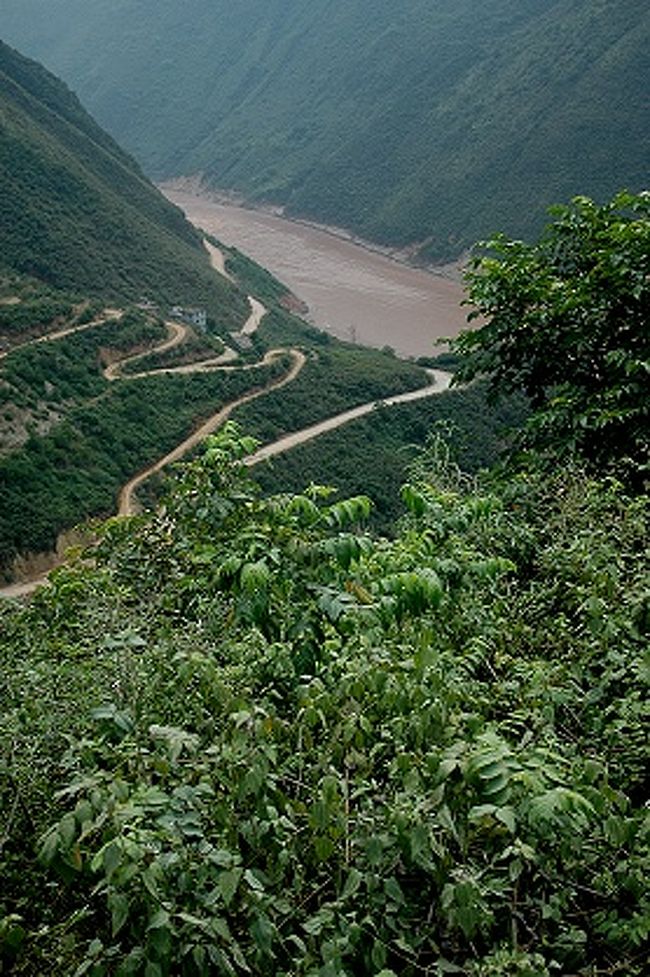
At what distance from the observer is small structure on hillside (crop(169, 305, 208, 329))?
53.4m

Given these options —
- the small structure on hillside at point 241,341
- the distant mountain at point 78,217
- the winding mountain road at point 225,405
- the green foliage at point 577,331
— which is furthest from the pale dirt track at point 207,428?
the green foliage at point 577,331

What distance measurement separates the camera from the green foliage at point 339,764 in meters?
2.60

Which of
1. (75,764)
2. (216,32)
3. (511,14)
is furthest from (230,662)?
(216,32)

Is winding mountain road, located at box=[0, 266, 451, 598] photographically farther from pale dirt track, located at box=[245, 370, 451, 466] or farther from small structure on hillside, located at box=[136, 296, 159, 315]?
small structure on hillside, located at box=[136, 296, 159, 315]

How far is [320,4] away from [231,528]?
197 m

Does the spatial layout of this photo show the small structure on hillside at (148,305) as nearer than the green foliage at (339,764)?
No

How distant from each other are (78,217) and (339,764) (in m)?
60.4

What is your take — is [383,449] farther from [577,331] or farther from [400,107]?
[400,107]

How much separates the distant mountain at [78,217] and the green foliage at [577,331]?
4673 centimetres

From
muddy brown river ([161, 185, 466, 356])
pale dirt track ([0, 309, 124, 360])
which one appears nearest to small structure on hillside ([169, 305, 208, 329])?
pale dirt track ([0, 309, 124, 360])

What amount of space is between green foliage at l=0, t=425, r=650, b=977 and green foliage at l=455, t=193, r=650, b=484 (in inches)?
93.6

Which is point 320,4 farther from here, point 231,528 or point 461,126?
point 231,528

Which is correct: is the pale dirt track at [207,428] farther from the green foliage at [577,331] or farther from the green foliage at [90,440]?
the green foliage at [577,331]

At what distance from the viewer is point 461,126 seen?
115625mm
